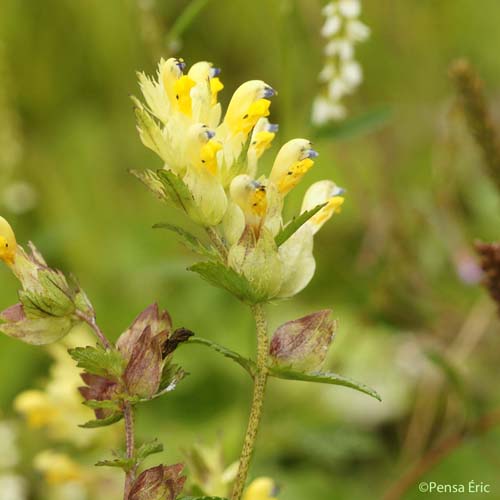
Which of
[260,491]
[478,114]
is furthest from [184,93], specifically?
[478,114]

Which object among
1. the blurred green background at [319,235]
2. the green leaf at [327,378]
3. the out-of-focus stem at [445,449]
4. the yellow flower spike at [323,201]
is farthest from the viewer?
the blurred green background at [319,235]

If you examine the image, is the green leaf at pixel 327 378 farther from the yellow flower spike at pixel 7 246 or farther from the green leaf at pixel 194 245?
the yellow flower spike at pixel 7 246

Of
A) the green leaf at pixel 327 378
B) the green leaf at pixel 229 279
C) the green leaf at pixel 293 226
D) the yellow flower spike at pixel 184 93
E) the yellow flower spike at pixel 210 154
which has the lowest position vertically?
the green leaf at pixel 327 378

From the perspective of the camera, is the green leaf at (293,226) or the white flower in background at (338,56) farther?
the white flower in background at (338,56)

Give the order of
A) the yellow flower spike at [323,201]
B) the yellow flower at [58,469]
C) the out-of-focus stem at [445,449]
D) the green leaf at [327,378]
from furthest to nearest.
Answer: the out-of-focus stem at [445,449] < the yellow flower at [58,469] < the yellow flower spike at [323,201] < the green leaf at [327,378]

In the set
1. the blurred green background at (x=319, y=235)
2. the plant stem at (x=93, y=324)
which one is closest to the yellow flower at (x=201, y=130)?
the plant stem at (x=93, y=324)

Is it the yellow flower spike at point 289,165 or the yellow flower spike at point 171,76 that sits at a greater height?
the yellow flower spike at point 171,76
